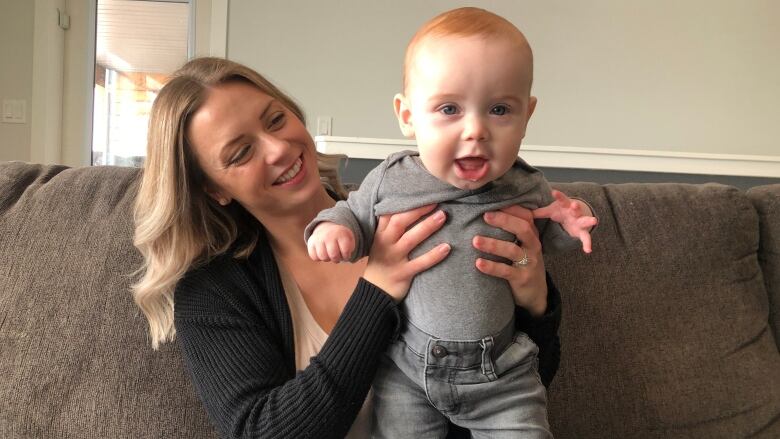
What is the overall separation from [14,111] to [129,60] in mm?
700

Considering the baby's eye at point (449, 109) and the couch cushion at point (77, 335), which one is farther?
the couch cushion at point (77, 335)

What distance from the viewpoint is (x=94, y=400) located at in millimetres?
1133

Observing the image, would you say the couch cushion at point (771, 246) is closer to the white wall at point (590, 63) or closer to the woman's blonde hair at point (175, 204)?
the woman's blonde hair at point (175, 204)

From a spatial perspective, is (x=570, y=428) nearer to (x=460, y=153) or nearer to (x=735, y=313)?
(x=735, y=313)

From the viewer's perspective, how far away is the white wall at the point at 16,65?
324 centimetres

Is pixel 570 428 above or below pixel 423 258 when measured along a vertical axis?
below

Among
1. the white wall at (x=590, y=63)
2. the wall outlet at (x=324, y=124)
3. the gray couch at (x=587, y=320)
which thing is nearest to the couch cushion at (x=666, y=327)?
the gray couch at (x=587, y=320)

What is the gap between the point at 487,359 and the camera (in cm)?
86

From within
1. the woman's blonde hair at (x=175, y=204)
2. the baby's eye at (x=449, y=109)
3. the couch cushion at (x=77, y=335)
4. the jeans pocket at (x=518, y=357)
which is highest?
the baby's eye at (x=449, y=109)

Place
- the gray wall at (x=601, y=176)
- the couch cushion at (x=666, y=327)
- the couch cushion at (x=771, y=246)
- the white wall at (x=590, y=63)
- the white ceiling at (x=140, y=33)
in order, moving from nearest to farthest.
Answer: the couch cushion at (x=666, y=327) → the couch cushion at (x=771, y=246) → the gray wall at (x=601, y=176) → the white wall at (x=590, y=63) → the white ceiling at (x=140, y=33)

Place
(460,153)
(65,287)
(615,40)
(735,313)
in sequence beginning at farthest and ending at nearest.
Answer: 1. (615,40)
2. (735,313)
3. (65,287)
4. (460,153)

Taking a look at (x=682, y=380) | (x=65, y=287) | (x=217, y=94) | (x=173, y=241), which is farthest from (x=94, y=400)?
(x=682, y=380)

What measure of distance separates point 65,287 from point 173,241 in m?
0.30

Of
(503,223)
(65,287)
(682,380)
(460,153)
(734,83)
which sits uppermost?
(734,83)
